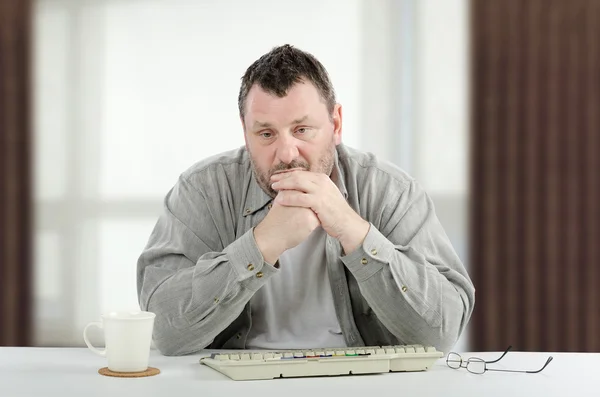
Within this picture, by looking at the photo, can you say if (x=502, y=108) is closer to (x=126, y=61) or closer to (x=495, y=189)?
(x=495, y=189)

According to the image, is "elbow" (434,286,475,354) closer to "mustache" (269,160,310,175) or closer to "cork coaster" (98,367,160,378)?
"mustache" (269,160,310,175)

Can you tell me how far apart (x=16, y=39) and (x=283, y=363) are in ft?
10.4

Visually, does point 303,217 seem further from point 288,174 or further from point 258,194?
point 258,194

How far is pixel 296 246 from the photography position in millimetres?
1779

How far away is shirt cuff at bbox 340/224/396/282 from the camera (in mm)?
1561

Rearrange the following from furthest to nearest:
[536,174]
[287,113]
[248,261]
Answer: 1. [536,174]
2. [287,113]
3. [248,261]

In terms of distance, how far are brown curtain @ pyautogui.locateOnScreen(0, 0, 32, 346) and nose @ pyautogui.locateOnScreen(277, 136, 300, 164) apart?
2623mm

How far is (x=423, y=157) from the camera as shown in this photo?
3.77m

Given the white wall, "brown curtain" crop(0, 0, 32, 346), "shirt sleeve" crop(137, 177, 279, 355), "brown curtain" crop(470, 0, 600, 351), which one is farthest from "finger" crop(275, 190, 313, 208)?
"brown curtain" crop(0, 0, 32, 346)

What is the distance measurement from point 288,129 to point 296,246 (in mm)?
282

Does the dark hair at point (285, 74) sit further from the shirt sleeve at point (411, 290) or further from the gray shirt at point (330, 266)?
the shirt sleeve at point (411, 290)

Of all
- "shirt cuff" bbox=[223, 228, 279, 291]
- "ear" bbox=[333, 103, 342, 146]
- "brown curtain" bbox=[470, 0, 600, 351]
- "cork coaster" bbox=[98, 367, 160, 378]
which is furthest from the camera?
"brown curtain" bbox=[470, 0, 600, 351]

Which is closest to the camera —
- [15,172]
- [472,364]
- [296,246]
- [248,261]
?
[472,364]

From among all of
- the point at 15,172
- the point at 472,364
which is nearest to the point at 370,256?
the point at 472,364
